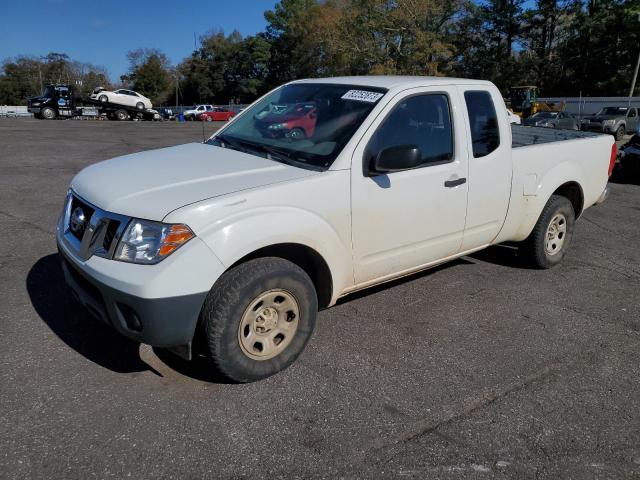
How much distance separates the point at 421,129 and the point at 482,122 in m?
0.74

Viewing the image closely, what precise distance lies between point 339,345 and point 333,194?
1116 mm

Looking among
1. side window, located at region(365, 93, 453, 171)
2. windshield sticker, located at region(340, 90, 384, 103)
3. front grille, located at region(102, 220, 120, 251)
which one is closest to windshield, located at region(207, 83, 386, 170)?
windshield sticker, located at region(340, 90, 384, 103)

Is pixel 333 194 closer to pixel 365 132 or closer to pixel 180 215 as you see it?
pixel 365 132

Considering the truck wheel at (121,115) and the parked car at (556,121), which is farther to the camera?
the truck wheel at (121,115)

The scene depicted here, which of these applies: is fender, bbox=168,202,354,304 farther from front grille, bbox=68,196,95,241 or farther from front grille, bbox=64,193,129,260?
front grille, bbox=68,196,95,241

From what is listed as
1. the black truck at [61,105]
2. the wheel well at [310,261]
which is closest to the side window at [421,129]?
the wheel well at [310,261]

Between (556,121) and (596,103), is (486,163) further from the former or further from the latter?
(596,103)

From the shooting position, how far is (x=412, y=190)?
3.66m

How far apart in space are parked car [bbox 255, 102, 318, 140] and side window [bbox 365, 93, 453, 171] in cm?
51

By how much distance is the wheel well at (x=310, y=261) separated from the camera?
124 inches

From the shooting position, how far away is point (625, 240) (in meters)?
6.74

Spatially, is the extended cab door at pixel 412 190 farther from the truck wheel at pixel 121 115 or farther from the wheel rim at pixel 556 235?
the truck wheel at pixel 121 115

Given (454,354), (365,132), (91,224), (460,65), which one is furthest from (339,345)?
(460,65)

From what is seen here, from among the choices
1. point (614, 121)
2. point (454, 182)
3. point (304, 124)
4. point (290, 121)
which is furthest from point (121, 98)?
point (454, 182)
